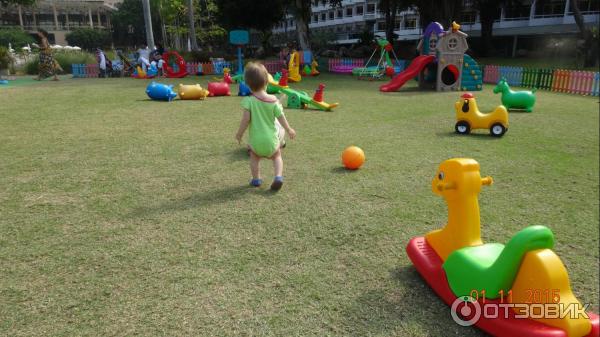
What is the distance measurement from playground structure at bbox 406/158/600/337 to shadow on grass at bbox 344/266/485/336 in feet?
0.22

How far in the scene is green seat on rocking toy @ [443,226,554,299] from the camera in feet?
6.42

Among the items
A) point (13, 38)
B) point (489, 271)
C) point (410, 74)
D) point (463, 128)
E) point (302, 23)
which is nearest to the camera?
point (489, 271)

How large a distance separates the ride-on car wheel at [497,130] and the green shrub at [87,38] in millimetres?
81478

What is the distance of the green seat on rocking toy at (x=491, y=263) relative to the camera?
1957 millimetres

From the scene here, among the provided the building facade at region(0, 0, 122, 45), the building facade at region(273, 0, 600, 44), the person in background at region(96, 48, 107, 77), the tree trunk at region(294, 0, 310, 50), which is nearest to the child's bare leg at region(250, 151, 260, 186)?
the person in background at region(96, 48, 107, 77)

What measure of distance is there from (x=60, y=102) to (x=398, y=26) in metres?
50.6

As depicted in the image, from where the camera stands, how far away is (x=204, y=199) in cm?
422

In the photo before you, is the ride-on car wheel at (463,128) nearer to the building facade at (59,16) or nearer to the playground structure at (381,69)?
the playground structure at (381,69)

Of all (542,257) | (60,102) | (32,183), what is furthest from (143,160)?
(60,102)

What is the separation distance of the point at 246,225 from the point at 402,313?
1661 millimetres

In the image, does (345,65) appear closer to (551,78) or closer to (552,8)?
(551,78)

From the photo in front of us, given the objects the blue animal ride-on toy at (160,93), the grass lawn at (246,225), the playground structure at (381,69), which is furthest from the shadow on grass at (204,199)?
the playground structure at (381,69)

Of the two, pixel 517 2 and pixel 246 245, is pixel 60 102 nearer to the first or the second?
pixel 246 245

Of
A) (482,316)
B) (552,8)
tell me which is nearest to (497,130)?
(482,316)
